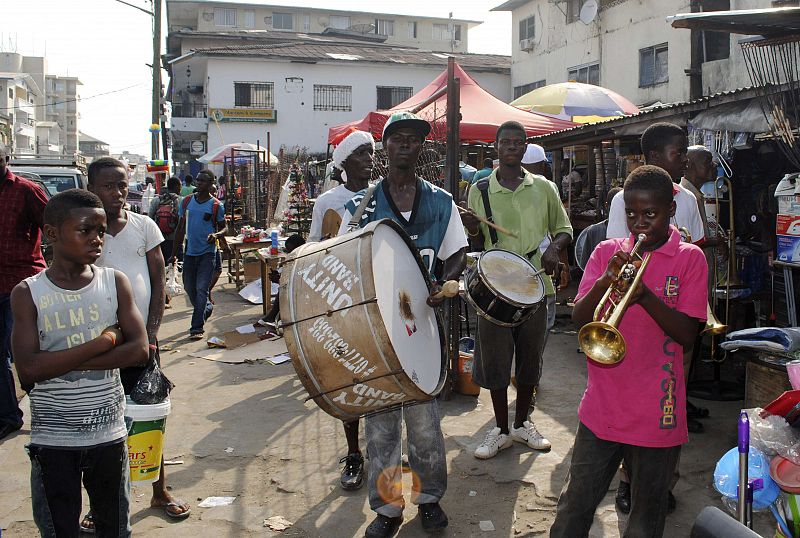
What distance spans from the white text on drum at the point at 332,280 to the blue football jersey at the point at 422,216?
776 mm

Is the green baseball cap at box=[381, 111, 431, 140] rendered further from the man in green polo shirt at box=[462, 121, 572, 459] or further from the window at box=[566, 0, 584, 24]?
the window at box=[566, 0, 584, 24]

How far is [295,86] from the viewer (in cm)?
3450

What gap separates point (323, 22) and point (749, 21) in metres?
52.3

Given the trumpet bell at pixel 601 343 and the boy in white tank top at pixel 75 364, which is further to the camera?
the boy in white tank top at pixel 75 364

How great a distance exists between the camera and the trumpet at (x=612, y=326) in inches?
105

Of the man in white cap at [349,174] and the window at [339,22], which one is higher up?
the window at [339,22]

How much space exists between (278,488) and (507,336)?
68.0 inches

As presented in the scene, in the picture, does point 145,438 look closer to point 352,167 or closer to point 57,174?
point 352,167

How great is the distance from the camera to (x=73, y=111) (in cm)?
11831

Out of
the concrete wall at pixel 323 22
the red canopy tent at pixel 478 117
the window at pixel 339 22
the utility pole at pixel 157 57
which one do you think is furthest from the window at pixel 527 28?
the window at pixel 339 22

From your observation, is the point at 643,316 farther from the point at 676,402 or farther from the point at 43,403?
the point at 43,403

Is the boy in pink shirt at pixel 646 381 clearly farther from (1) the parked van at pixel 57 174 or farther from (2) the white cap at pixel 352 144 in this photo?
(1) the parked van at pixel 57 174

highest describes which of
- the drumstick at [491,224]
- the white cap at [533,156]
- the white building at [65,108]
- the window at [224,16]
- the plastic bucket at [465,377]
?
the white building at [65,108]

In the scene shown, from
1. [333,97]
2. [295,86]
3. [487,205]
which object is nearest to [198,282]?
[487,205]
